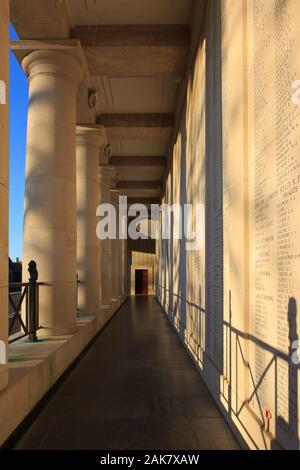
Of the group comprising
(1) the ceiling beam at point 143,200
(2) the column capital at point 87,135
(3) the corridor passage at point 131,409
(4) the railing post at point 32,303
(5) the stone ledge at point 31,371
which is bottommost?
(3) the corridor passage at point 131,409

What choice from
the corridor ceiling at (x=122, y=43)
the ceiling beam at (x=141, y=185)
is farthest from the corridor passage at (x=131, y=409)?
the ceiling beam at (x=141, y=185)

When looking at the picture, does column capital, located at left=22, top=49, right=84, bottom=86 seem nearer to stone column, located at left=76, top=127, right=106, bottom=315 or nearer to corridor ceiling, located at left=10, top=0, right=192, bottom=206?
corridor ceiling, located at left=10, top=0, right=192, bottom=206

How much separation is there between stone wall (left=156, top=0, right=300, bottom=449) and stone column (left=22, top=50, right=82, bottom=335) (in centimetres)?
311

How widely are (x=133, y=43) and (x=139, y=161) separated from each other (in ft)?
41.0

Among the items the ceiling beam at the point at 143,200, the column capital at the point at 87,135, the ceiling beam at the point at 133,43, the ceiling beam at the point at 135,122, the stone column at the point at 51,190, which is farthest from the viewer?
the ceiling beam at the point at 143,200

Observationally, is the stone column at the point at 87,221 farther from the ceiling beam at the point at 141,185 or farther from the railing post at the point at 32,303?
the ceiling beam at the point at 141,185

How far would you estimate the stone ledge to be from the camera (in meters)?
5.04

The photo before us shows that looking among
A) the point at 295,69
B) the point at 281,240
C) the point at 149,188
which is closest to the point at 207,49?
the point at 295,69

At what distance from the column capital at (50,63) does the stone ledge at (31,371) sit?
5803 mm

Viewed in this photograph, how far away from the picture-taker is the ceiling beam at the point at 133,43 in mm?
10652

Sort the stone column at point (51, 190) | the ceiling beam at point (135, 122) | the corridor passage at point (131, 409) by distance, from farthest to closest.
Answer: the ceiling beam at point (135, 122), the stone column at point (51, 190), the corridor passage at point (131, 409)

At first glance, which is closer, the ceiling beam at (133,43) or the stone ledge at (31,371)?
the stone ledge at (31,371)

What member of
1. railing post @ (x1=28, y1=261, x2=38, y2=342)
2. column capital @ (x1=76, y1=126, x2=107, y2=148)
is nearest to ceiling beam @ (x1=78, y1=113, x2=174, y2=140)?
column capital @ (x1=76, y1=126, x2=107, y2=148)

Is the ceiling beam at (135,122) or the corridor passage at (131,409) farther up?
the ceiling beam at (135,122)
